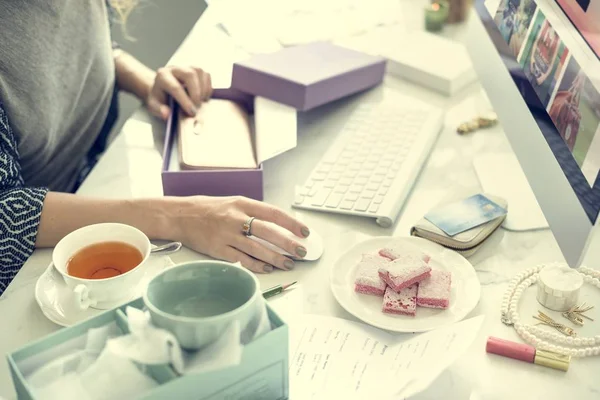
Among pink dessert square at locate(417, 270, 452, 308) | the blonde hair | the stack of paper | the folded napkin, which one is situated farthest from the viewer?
the blonde hair

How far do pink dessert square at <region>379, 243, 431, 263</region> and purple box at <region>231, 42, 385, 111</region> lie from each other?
1.21 feet

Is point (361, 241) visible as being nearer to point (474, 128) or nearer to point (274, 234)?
point (274, 234)

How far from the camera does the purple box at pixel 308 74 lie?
3.97 ft

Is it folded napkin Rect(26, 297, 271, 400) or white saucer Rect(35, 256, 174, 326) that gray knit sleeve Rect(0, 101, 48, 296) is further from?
folded napkin Rect(26, 297, 271, 400)

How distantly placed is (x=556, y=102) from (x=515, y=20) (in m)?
0.21

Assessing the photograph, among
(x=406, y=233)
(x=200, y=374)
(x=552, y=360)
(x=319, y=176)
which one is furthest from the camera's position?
(x=319, y=176)

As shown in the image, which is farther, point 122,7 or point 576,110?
point 122,7

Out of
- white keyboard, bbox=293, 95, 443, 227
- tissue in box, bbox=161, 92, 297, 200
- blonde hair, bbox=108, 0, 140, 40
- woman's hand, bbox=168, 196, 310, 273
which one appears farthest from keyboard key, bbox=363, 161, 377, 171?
blonde hair, bbox=108, 0, 140, 40

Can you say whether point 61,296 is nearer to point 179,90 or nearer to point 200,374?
point 200,374

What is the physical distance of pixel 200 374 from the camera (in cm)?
65

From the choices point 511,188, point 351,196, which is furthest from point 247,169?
point 511,188

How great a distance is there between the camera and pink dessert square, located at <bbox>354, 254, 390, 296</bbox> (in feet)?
2.85

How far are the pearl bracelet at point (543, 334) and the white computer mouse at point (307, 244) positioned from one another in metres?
0.23

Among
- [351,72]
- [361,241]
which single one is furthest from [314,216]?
[351,72]
